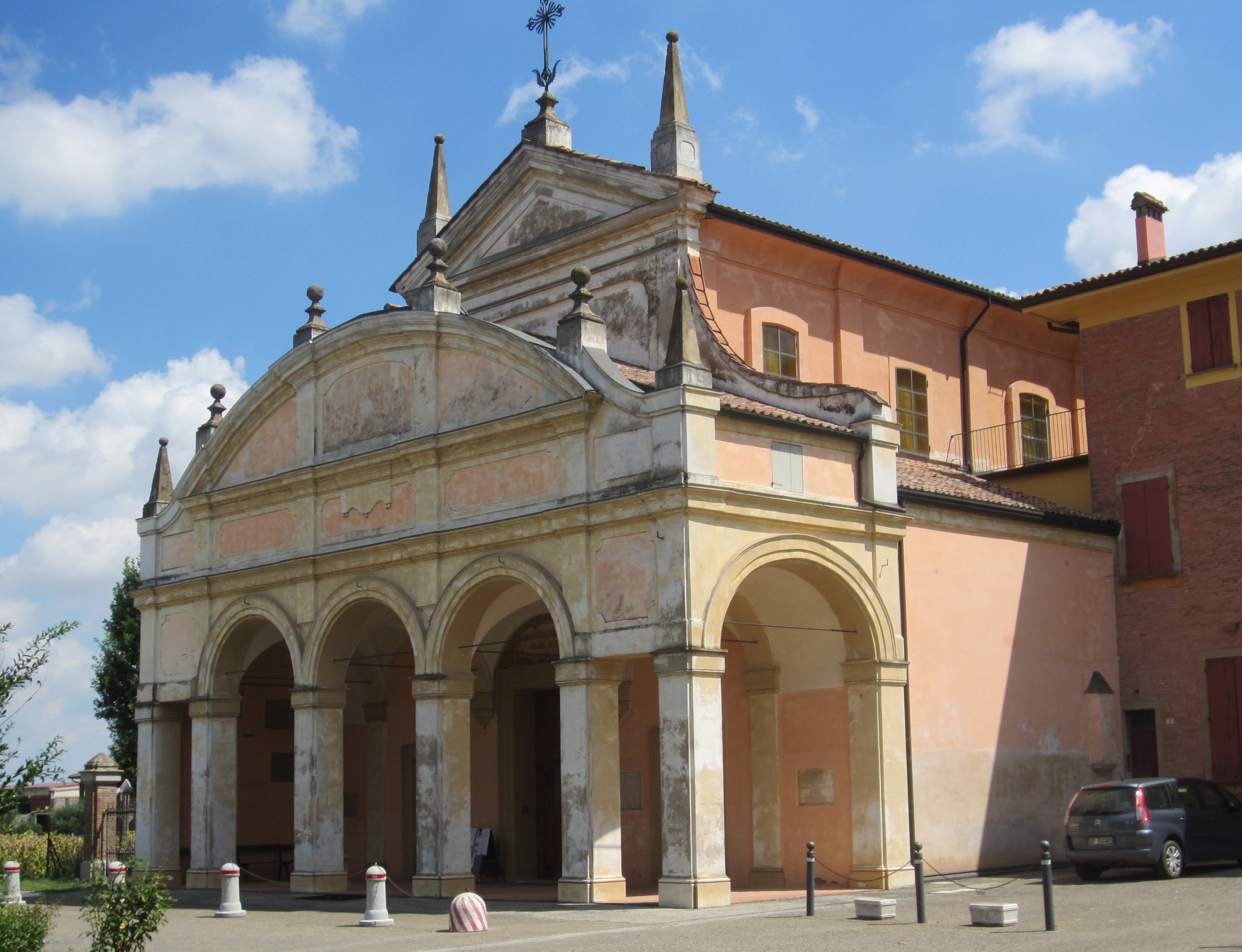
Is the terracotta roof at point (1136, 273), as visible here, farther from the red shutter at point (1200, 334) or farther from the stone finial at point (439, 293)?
the stone finial at point (439, 293)

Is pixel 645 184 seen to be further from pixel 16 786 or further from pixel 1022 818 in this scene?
pixel 16 786

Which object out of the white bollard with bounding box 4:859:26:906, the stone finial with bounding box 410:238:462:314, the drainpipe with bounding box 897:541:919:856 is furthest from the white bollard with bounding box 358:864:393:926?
the stone finial with bounding box 410:238:462:314

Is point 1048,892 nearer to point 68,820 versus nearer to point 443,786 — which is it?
point 443,786

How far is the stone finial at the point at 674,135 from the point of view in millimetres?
20859

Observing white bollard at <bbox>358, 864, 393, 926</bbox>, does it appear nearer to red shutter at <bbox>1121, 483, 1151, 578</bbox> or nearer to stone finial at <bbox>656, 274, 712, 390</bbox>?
stone finial at <bbox>656, 274, 712, 390</bbox>

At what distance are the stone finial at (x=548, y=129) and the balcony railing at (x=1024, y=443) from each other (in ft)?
26.9

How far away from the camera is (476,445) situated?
18.2 meters

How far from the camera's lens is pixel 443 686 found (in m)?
18.2

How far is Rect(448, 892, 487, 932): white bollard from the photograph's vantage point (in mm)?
14062

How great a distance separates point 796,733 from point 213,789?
30.2ft

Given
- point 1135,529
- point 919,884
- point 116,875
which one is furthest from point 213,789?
point 1135,529

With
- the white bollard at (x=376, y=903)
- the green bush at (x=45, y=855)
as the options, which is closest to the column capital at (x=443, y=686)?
Answer: the white bollard at (x=376, y=903)

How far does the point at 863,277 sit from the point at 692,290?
13.3 ft

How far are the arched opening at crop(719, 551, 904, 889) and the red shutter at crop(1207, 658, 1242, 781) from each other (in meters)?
5.84
